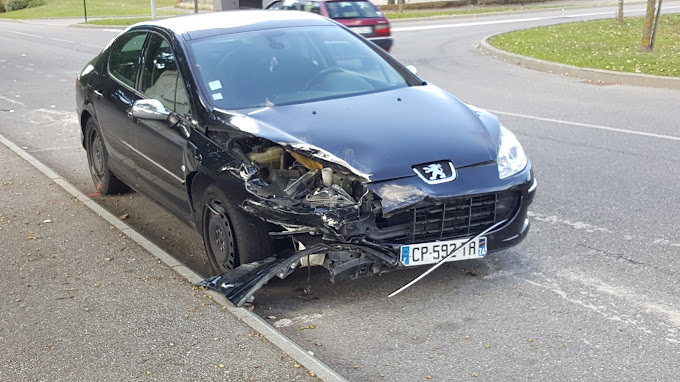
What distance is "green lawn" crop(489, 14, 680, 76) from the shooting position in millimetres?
15250

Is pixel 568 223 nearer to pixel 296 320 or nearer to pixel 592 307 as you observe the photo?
pixel 592 307

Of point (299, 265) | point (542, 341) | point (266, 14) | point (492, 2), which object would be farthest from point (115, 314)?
point (492, 2)

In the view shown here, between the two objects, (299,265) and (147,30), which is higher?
(147,30)

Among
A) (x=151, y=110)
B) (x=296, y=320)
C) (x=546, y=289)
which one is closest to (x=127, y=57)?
(x=151, y=110)

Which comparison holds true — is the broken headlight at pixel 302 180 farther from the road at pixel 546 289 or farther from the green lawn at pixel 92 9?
the green lawn at pixel 92 9

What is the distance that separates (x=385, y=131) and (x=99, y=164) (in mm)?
3720

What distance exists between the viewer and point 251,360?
4.14 metres

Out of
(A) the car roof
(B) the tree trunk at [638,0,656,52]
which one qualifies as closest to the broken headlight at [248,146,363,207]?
(A) the car roof

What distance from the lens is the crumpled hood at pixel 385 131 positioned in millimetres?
4809

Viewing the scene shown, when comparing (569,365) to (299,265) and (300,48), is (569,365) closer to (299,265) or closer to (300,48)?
(299,265)

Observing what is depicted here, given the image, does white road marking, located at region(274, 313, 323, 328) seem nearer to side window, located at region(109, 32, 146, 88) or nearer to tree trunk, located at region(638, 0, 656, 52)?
side window, located at region(109, 32, 146, 88)

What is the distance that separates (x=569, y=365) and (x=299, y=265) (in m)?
1.63

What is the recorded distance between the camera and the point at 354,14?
18.5m

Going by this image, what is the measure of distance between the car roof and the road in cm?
165
